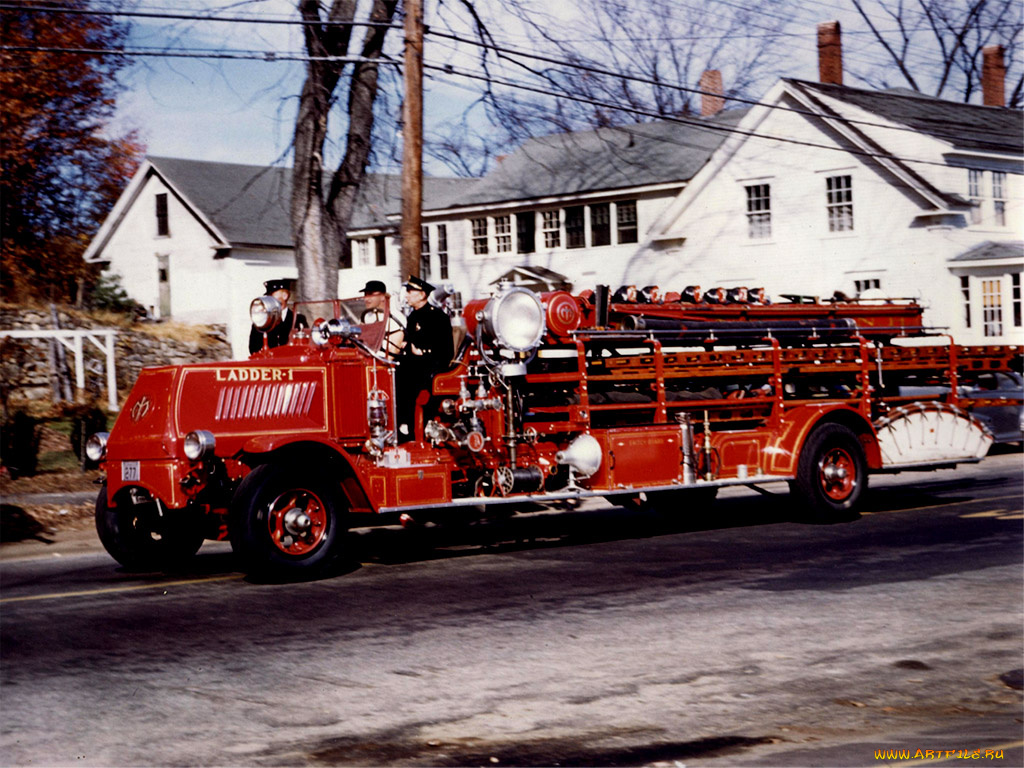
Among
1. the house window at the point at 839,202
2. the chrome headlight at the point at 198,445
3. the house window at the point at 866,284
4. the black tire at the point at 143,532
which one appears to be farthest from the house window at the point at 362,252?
the chrome headlight at the point at 198,445

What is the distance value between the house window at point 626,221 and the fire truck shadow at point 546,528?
80.1 ft

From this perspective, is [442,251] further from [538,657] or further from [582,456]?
[538,657]

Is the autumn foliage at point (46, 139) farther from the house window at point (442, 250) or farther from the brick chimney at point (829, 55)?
the brick chimney at point (829, 55)

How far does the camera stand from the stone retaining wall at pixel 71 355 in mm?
24219

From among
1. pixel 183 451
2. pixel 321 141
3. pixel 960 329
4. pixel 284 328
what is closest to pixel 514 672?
pixel 183 451

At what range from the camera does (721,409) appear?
43.8 feet

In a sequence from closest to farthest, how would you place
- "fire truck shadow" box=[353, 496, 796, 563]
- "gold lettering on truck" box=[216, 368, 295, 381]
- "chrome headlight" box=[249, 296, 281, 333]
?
1. "gold lettering on truck" box=[216, 368, 295, 381]
2. "chrome headlight" box=[249, 296, 281, 333]
3. "fire truck shadow" box=[353, 496, 796, 563]

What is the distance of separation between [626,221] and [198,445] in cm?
3146

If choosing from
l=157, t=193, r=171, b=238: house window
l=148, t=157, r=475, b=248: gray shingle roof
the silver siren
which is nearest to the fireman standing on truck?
the silver siren

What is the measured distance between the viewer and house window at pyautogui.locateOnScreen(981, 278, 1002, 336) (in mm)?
33156

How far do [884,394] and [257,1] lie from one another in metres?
10.2

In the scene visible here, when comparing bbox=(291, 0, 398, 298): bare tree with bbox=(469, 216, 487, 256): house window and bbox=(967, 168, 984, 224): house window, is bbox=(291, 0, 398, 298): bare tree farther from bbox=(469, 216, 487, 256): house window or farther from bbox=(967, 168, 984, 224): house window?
bbox=(469, 216, 487, 256): house window

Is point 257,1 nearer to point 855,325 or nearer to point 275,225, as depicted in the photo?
point 855,325

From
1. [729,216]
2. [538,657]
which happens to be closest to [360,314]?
[538,657]
